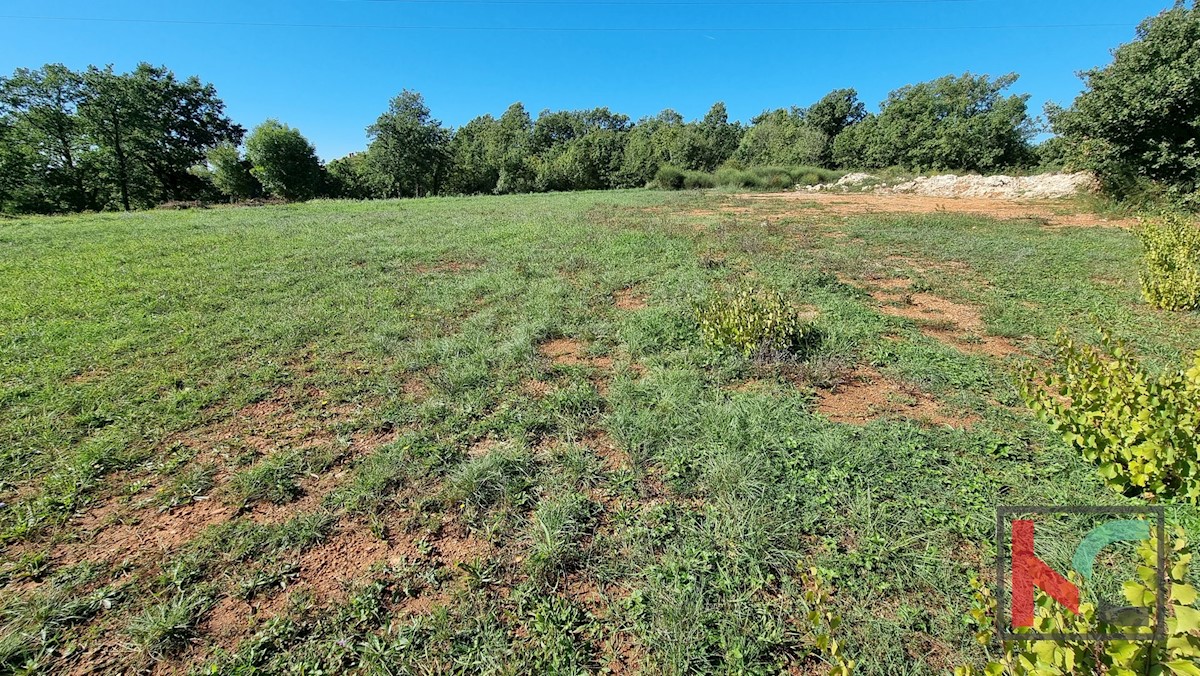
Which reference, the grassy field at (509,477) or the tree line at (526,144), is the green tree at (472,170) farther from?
the grassy field at (509,477)

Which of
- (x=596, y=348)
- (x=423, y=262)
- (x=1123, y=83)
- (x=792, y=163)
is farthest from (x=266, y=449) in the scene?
(x=792, y=163)

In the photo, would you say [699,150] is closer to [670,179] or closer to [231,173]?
[670,179]

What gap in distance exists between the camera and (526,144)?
50.8 meters

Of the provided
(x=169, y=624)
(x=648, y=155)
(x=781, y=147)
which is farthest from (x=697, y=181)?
(x=169, y=624)

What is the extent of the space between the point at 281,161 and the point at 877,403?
41.3 metres

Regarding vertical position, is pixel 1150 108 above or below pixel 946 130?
below

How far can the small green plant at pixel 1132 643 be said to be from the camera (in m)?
0.75

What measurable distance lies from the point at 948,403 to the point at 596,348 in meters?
2.77

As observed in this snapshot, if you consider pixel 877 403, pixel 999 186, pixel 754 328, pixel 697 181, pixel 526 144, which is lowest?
pixel 877 403

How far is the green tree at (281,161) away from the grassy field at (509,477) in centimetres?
3371

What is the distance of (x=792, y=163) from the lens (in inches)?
1513

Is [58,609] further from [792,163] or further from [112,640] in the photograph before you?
[792,163]

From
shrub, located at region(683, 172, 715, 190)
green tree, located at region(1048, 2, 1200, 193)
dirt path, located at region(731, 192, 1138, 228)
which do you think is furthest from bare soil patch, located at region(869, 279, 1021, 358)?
shrub, located at region(683, 172, 715, 190)

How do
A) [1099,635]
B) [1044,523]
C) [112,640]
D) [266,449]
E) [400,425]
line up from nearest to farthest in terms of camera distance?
1. [1099,635]
2. [112,640]
3. [1044,523]
4. [266,449]
5. [400,425]
